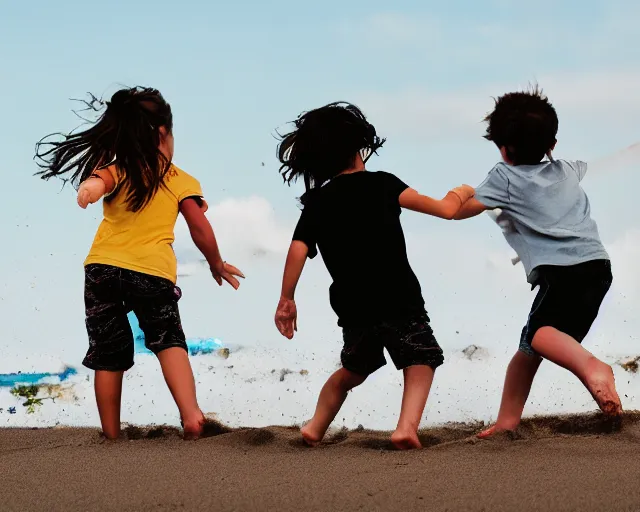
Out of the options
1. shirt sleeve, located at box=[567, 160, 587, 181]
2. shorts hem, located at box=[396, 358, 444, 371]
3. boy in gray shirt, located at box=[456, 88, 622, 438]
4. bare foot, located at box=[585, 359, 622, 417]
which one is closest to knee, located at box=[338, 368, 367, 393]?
shorts hem, located at box=[396, 358, 444, 371]

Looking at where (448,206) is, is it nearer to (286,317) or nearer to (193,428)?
(286,317)

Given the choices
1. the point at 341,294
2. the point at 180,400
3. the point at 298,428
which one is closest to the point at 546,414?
the point at 298,428

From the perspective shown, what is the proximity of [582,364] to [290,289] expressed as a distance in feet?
4.32

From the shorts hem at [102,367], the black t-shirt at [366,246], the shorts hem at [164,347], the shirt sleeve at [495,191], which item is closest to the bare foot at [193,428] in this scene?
the shorts hem at [164,347]

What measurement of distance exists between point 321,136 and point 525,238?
40.8 inches

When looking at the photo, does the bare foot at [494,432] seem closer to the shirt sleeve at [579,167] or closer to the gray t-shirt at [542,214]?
the gray t-shirt at [542,214]

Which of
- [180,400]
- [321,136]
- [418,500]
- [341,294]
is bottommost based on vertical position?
[418,500]

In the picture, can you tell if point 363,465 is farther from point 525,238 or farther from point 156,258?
point 156,258

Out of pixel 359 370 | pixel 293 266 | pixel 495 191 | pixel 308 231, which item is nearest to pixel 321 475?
pixel 359 370

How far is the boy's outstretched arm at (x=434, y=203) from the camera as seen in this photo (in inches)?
169

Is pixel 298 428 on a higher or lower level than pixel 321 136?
lower

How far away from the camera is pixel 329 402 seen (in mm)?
4473

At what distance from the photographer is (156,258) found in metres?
4.78

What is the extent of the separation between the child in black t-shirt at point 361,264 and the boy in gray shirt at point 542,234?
252 mm
